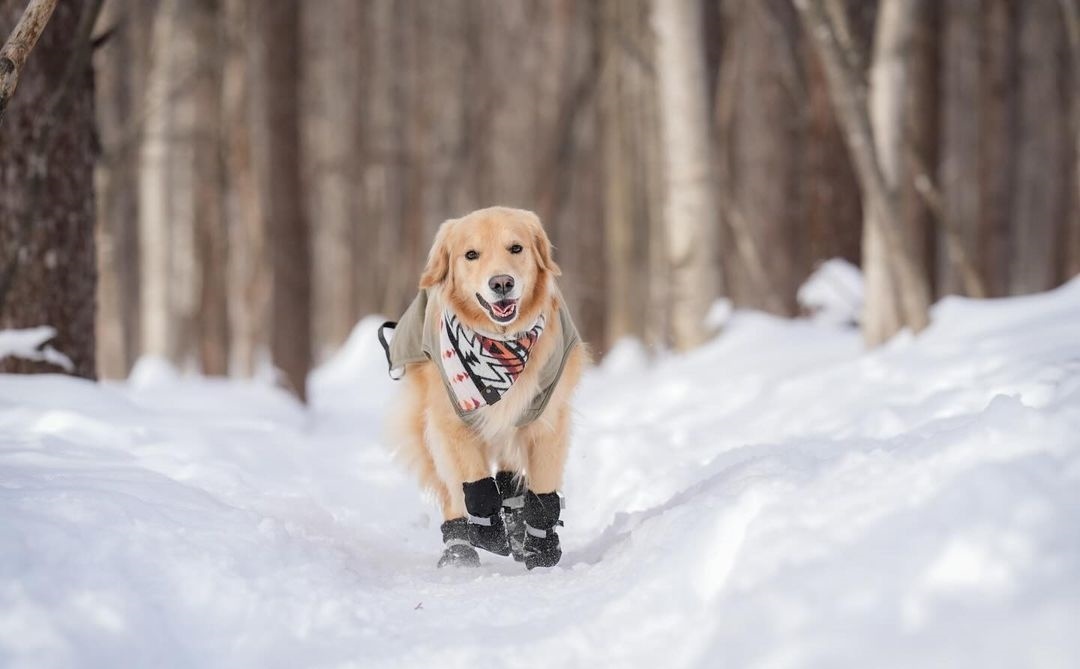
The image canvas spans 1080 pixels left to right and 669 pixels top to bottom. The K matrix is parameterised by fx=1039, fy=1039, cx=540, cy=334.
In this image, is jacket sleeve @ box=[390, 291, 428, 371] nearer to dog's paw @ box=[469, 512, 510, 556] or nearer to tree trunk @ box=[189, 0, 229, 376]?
dog's paw @ box=[469, 512, 510, 556]

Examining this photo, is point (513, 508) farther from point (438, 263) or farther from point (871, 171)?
point (871, 171)

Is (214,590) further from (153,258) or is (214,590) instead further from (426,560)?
(153,258)

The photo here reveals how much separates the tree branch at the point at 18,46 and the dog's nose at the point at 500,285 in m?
1.65

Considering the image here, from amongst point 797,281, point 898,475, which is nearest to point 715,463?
point 898,475

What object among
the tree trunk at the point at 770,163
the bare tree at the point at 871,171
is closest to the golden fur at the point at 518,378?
the bare tree at the point at 871,171

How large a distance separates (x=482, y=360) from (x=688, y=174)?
5808 mm

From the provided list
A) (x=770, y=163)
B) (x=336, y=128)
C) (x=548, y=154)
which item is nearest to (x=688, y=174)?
(x=770, y=163)

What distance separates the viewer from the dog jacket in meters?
3.92

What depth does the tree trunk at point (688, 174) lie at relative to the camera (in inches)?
365

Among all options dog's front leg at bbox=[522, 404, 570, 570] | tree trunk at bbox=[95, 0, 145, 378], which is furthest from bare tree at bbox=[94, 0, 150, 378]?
dog's front leg at bbox=[522, 404, 570, 570]

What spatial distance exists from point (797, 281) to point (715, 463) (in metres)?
7.20

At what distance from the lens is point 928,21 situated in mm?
11195

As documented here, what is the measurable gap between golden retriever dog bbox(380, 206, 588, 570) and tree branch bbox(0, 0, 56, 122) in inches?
60.7

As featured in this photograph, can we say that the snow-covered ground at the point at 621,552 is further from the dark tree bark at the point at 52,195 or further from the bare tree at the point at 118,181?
the bare tree at the point at 118,181
